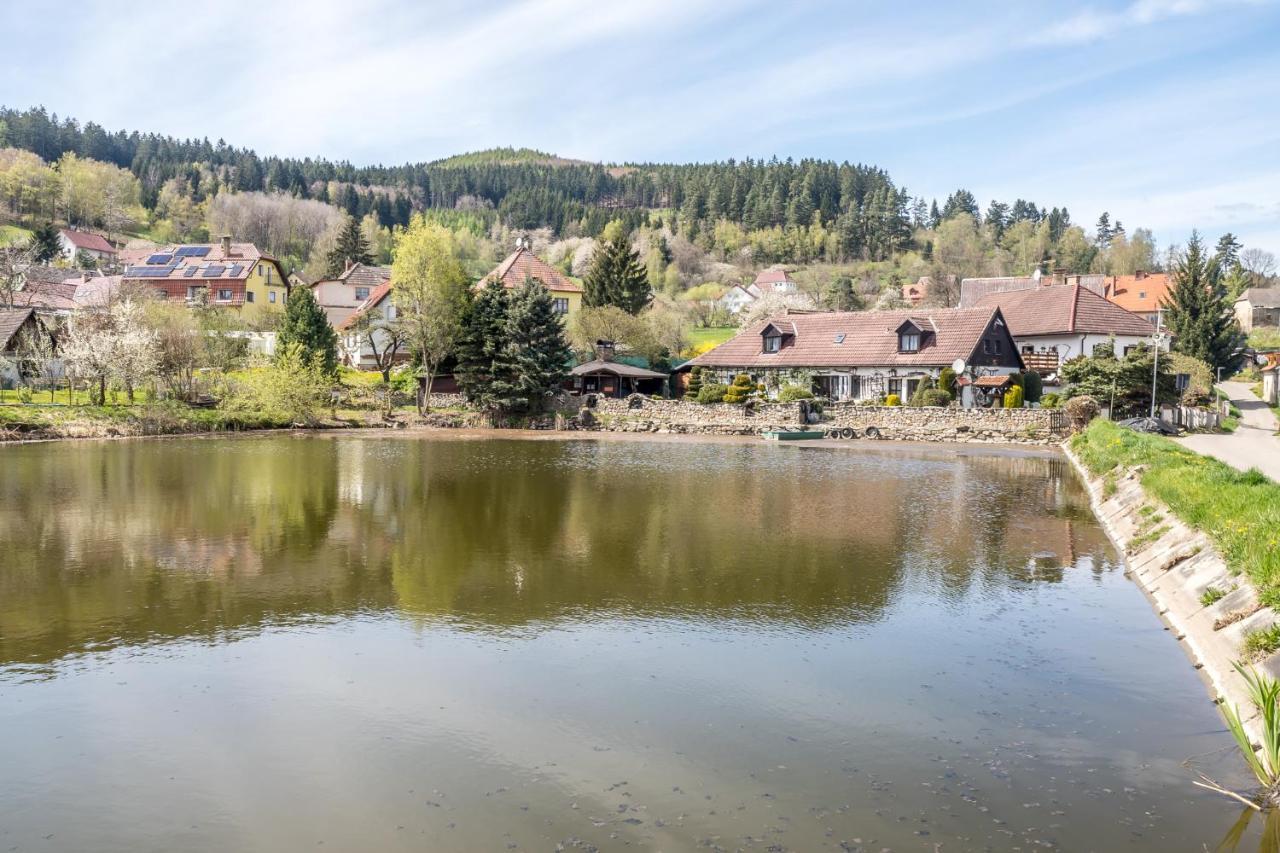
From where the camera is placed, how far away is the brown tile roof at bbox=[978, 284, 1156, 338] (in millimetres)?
53094

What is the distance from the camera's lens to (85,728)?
856cm

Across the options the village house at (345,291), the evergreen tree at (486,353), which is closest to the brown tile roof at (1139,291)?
the evergreen tree at (486,353)

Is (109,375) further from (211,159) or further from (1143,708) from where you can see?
(211,159)

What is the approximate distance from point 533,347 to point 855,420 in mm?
18154

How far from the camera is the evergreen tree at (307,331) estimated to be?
52531 mm

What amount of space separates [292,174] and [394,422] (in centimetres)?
13054

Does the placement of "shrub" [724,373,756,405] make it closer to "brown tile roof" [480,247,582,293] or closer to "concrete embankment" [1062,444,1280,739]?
"brown tile roof" [480,247,582,293]

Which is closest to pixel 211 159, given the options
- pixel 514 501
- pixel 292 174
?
pixel 292 174

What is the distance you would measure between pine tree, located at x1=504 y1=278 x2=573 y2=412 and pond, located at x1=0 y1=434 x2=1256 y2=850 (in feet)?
97.2

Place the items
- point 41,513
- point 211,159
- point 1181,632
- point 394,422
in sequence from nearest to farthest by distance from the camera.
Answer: point 1181,632
point 41,513
point 394,422
point 211,159

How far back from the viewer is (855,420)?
1893 inches

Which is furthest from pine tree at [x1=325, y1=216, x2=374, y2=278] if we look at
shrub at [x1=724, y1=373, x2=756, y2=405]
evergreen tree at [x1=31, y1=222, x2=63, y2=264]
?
shrub at [x1=724, y1=373, x2=756, y2=405]

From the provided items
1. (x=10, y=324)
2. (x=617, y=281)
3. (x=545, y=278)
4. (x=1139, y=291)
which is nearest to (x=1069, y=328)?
(x=617, y=281)

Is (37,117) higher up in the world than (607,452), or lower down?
higher up
